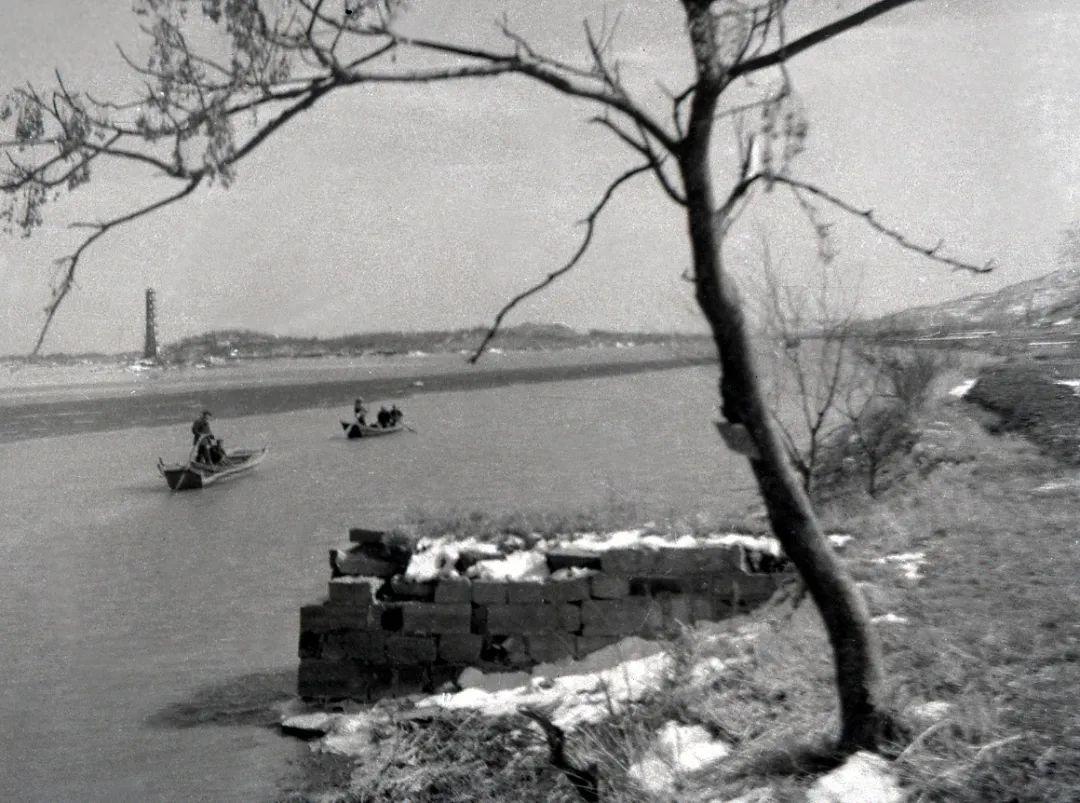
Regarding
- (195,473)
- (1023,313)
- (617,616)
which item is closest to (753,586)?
(617,616)

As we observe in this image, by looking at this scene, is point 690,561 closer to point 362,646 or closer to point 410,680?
point 410,680

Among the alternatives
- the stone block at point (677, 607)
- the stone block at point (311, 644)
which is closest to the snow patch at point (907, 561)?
the stone block at point (677, 607)

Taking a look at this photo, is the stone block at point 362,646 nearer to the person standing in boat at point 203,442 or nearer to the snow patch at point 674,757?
the snow patch at point 674,757

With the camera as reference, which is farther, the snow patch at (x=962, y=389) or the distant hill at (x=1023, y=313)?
the snow patch at (x=962, y=389)

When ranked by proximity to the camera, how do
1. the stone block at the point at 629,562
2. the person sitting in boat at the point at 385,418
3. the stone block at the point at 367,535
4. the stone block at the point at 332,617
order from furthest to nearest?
the person sitting in boat at the point at 385,418
the stone block at the point at 367,535
the stone block at the point at 332,617
the stone block at the point at 629,562

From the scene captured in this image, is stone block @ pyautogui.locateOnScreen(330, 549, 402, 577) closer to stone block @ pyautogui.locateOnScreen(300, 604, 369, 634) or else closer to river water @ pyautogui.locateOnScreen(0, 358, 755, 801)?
stone block @ pyautogui.locateOnScreen(300, 604, 369, 634)

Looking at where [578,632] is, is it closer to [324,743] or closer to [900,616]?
[324,743]

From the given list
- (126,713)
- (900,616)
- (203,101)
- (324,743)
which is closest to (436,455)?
(126,713)
